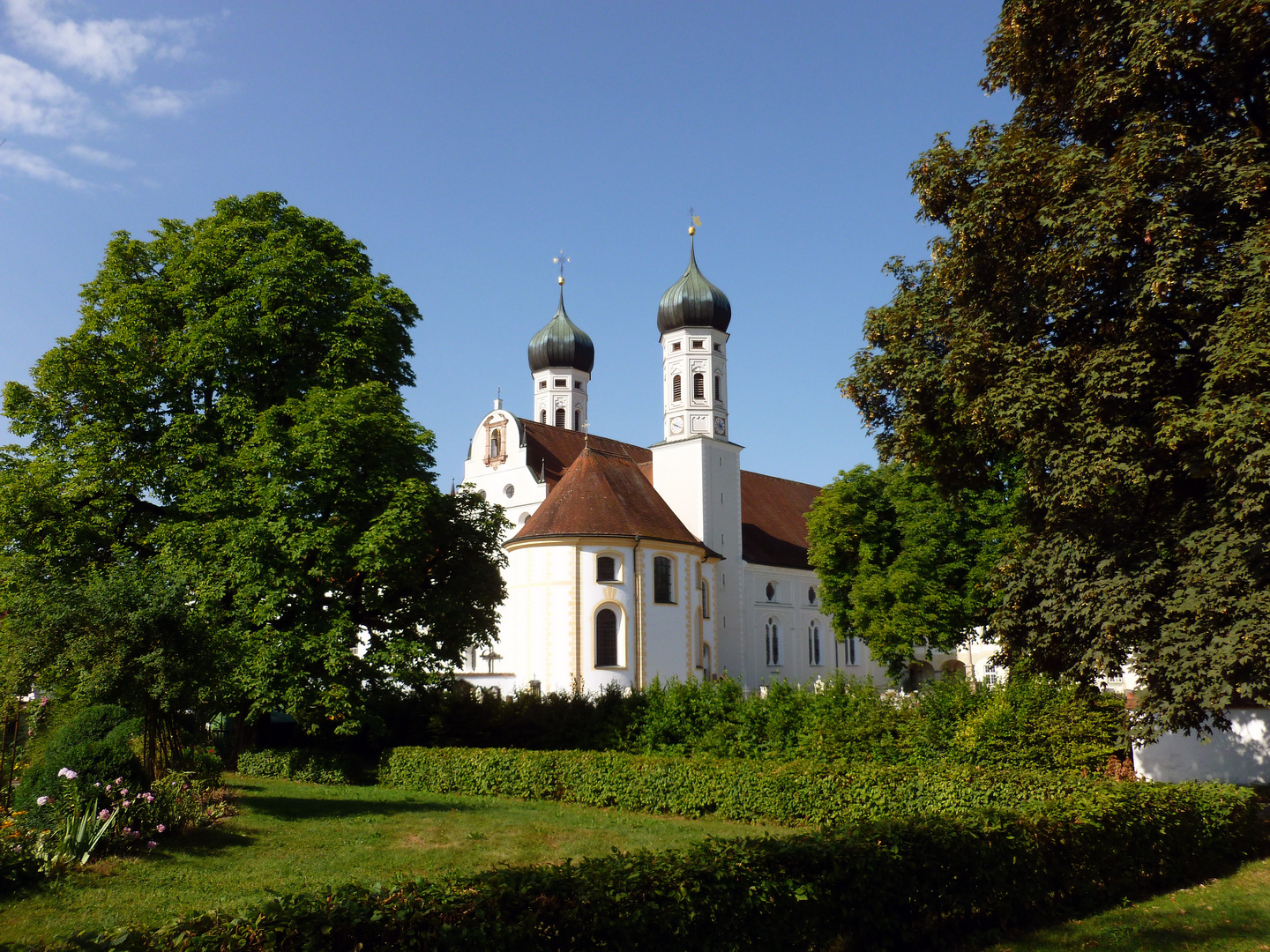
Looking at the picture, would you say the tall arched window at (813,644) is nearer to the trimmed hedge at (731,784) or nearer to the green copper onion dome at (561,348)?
the green copper onion dome at (561,348)

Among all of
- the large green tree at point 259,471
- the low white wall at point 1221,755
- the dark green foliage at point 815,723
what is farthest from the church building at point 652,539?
the low white wall at point 1221,755

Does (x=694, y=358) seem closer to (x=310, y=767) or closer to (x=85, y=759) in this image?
(x=310, y=767)

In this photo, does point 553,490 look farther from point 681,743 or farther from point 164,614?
point 164,614

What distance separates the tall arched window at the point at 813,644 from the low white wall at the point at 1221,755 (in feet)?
125

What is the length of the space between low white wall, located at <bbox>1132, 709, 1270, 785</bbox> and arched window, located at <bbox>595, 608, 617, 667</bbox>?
23957mm

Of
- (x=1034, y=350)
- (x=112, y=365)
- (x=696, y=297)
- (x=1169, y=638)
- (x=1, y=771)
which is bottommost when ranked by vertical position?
(x=1, y=771)

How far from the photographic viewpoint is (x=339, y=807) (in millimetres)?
18734

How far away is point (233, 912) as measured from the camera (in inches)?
250

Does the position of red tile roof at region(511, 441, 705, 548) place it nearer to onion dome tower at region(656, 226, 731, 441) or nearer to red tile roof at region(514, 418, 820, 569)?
red tile roof at region(514, 418, 820, 569)

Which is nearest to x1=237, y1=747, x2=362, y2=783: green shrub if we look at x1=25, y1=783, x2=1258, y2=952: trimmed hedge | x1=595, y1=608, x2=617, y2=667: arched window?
x1=595, y1=608, x2=617, y2=667: arched window

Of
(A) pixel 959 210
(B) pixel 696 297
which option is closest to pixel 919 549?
(B) pixel 696 297

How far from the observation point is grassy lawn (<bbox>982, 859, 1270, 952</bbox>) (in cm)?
853

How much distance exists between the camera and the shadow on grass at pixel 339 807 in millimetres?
17688

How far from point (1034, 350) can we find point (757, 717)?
10467 millimetres
